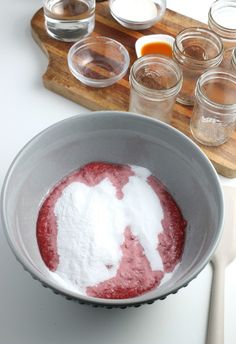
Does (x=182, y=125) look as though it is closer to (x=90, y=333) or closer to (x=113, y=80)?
(x=113, y=80)

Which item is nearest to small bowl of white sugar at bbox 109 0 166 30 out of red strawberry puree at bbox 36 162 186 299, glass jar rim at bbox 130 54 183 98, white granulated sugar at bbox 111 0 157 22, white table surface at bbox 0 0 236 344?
white granulated sugar at bbox 111 0 157 22

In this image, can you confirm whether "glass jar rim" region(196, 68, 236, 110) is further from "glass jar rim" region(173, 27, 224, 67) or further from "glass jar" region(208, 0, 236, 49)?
"glass jar" region(208, 0, 236, 49)

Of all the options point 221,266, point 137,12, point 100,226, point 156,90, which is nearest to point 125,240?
point 100,226

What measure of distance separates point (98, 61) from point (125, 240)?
418 millimetres

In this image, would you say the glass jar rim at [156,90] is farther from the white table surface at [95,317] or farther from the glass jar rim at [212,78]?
the white table surface at [95,317]

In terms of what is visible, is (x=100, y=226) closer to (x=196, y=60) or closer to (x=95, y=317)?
(x=95, y=317)

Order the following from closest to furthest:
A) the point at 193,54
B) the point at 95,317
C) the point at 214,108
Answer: the point at 95,317
the point at 214,108
the point at 193,54

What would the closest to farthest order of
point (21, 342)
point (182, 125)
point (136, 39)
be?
point (21, 342), point (182, 125), point (136, 39)

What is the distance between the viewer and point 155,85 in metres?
0.96

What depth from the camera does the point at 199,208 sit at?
0.77 meters

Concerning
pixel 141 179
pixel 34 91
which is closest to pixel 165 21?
pixel 34 91

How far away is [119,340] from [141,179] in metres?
0.24

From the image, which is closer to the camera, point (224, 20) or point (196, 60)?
point (196, 60)

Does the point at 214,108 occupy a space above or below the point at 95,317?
above
